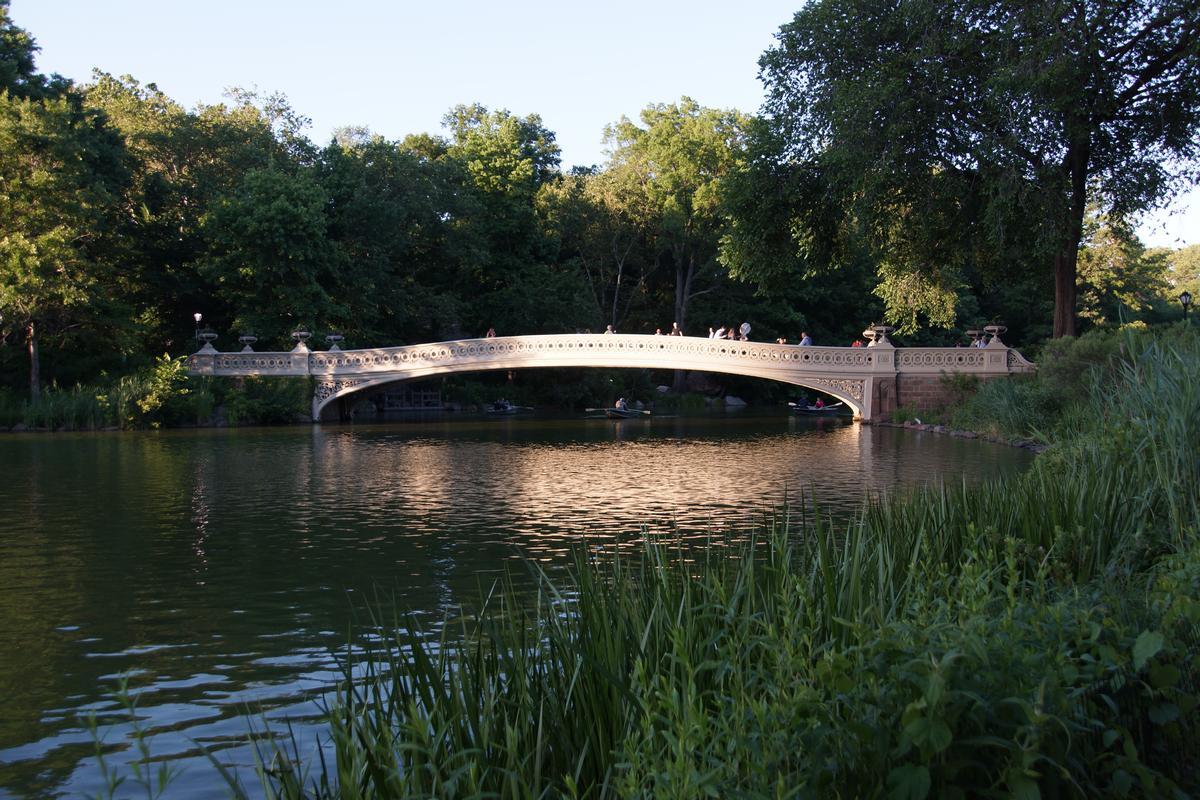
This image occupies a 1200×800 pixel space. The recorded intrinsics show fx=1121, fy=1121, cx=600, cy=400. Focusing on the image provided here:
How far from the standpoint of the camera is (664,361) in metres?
31.3

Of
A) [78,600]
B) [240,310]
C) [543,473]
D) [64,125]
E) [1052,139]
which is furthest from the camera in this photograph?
[240,310]

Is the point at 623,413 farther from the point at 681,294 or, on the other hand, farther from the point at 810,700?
the point at 810,700

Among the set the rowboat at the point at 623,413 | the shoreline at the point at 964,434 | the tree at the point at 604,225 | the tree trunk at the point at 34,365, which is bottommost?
the shoreline at the point at 964,434

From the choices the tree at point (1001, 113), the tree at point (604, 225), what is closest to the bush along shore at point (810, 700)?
the tree at point (1001, 113)

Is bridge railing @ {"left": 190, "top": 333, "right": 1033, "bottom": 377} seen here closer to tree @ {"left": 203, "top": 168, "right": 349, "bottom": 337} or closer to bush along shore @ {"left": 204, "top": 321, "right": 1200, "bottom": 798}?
tree @ {"left": 203, "top": 168, "right": 349, "bottom": 337}

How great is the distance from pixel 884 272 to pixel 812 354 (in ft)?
11.2

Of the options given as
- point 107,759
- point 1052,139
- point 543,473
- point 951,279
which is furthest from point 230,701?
point 951,279

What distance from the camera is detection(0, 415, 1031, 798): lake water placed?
5.56m

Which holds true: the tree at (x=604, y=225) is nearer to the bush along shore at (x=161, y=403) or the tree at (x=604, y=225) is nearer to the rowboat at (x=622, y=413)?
the rowboat at (x=622, y=413)

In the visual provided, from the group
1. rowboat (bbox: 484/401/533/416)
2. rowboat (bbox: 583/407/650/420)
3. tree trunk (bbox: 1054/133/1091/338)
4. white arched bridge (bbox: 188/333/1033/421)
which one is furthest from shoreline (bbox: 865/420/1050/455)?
rowboat (bbox: 484/401/533/416)

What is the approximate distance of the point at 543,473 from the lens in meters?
17.5

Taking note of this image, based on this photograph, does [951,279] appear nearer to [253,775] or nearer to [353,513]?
[353,513]

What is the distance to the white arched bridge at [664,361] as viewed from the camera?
30.4 metres

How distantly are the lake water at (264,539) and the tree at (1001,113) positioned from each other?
184 inches
